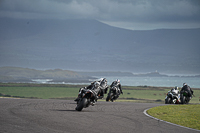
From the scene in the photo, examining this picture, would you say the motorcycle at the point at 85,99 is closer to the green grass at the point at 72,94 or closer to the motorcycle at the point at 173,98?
the motorcycle at the point at 173,98

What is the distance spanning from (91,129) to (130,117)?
14.7 feet

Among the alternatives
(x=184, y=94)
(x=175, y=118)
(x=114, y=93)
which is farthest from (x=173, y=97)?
(x=175, y=118)

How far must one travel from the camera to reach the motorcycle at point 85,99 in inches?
853

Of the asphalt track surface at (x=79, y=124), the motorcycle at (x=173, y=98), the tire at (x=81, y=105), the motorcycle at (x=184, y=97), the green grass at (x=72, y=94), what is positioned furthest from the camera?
the green grass at (x=72, y=94)

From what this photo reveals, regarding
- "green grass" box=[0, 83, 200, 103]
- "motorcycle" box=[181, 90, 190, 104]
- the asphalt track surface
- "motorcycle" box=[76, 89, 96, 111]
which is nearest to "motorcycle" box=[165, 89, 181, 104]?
"motorcycle" box=[181, 90, 190, 104]

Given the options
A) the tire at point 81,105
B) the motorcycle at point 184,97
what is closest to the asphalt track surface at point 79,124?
the tire at point 81,105

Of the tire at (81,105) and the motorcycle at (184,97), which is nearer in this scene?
the tire at (81,105)

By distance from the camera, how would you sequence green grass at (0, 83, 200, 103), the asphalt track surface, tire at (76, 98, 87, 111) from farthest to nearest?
green grass at (0, 83, 200, 103), tire at (76, 98, 87, 111), the asphalt track surface

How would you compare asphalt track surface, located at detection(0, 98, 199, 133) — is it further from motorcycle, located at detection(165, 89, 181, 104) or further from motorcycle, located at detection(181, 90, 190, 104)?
motorcycle, located at detection(181, 90, 190, 104)

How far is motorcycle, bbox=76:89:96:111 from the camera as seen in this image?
21672mm

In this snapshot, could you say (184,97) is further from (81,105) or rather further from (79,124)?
(79,124)

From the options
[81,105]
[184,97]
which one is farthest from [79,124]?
[184,97]

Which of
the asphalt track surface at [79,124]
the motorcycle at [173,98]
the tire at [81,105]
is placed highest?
the motorcycle at [173,98]

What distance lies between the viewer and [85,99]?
2194 cm
